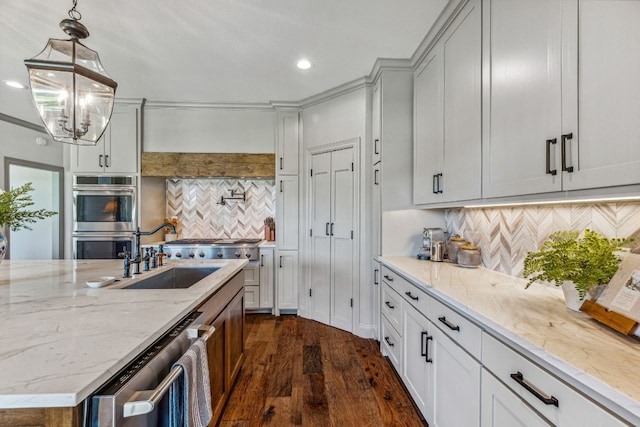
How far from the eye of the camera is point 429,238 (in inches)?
98.0

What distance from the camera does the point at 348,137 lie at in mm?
3133

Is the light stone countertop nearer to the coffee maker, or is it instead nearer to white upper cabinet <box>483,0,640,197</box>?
white upper cabinet <box>483,0,640,197</box>

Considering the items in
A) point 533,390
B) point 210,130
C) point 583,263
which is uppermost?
point 210,130

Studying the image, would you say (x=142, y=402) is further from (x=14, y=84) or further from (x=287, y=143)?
(x=14, y=84)

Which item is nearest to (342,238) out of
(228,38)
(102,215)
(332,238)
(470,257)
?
(332,238)

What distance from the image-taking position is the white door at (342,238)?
10.2 feet

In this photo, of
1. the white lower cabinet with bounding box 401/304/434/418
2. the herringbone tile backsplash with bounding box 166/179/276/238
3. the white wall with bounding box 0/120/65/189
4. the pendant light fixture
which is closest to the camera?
the pendant light fixture

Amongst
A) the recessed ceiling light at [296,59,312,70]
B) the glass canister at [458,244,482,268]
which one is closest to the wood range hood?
the recessed ceiling light at [296,59,312,70]

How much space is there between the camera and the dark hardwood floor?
184 cm

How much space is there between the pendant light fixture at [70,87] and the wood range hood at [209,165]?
72.2 inches

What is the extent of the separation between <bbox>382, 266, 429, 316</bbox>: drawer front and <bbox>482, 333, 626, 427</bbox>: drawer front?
0.58m

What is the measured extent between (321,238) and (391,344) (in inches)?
55.4

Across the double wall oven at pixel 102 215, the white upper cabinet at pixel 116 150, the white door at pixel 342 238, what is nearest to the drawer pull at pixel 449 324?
the white door at pixel 342 238

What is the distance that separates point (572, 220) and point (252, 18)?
7.70ft
